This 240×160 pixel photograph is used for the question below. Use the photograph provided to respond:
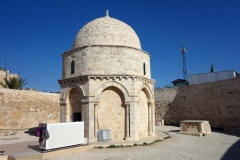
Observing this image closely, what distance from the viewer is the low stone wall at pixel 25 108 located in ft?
59.8

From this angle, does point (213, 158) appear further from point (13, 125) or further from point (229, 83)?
point (13, 125)

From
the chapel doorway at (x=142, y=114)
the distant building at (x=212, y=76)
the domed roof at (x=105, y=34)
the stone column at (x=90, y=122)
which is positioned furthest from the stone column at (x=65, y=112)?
the distant building at (x=212, y=76)

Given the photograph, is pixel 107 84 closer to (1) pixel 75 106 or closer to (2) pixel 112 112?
(2) pixel 112 112

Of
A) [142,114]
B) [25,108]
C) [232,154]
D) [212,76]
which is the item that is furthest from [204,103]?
[25,108]

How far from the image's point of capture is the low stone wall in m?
18.2

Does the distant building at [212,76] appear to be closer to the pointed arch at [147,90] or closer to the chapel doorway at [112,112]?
the pointed arch at [147,90]

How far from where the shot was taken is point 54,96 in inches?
939

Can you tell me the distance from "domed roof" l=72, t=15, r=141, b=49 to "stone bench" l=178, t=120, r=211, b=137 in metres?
7.29

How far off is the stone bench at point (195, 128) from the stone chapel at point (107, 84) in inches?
146

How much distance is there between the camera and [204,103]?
19.7 meters

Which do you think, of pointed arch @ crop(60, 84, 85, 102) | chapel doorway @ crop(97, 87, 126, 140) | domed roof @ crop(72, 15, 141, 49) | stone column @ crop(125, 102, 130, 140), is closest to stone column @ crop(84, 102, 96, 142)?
chapel doorway @ crop(97, 87, 126, 140)

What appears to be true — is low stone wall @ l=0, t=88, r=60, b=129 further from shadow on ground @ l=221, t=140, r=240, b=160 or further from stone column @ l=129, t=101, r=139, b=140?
shadow on ground @ l=221, t=140, r=240, b=160

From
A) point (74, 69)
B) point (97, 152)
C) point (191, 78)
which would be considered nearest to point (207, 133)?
point (97, 152)

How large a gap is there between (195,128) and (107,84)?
806 cm
